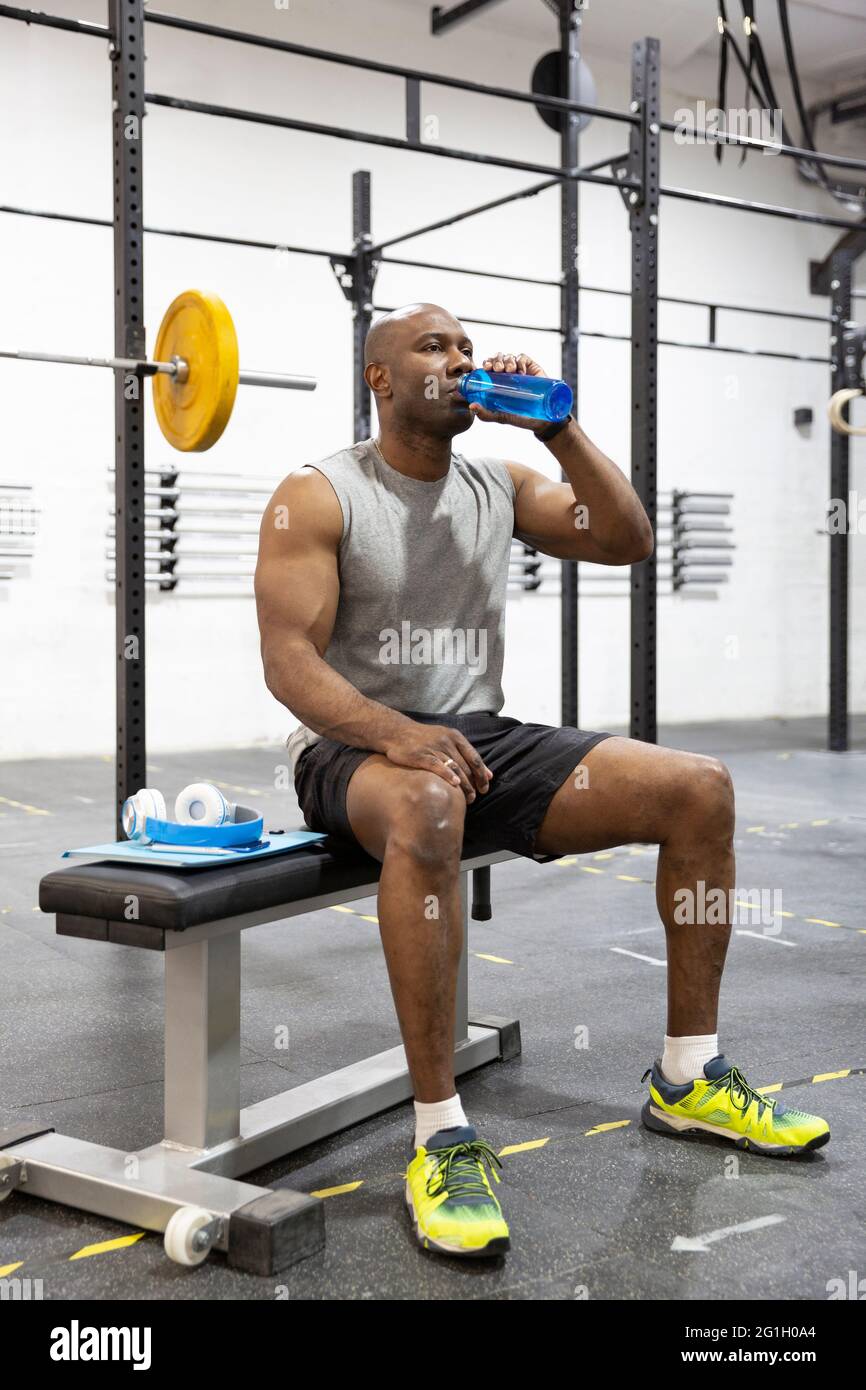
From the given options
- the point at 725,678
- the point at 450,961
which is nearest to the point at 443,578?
the point at 450,961

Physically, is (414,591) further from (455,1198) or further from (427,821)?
(455,1198)

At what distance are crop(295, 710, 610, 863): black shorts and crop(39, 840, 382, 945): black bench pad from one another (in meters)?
0.09

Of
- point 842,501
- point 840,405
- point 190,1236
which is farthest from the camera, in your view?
point 842,501

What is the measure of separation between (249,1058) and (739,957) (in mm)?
1158

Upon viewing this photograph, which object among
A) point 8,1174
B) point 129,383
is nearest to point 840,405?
point 129,383

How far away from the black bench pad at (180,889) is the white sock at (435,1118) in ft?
1.01

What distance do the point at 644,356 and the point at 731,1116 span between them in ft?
8.38

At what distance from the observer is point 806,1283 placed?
1381 mm

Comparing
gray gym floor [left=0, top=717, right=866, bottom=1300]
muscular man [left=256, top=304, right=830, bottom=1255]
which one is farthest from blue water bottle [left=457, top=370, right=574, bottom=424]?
gray gym floor [left=0, top=717, right=866, bottom=1300]

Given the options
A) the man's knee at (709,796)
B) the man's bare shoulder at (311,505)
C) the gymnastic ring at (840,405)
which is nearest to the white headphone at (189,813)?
the man's bare shoulder at (311,505)

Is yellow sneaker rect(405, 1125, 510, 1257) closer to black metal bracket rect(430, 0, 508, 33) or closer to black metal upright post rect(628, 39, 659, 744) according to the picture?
black metal upright post rect(628, 39, 659, 744)

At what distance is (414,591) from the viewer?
1.90m

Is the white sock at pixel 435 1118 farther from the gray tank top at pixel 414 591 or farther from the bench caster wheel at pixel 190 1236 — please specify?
the gray tank top at pixel 414 591

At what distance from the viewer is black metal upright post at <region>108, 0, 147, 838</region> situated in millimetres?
2670
